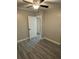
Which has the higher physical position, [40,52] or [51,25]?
[51,25]

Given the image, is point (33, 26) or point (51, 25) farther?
point (33, 26)

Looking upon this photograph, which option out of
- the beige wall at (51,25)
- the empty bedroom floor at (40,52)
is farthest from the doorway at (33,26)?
the empty bedroom floor at (40,52)

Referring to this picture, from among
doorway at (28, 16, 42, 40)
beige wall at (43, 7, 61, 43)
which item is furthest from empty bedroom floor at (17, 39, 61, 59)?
doorway at (28, 16, 42, 40)

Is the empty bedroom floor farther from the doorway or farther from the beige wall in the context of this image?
the doorway

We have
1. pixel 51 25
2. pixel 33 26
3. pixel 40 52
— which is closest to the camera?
pixel 40 52

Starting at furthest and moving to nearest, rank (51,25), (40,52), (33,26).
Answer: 1. (33,26)
2. (51,25)
3. (40,52)

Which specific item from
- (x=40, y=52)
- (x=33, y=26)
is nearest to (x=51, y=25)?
(x=33, y=26)

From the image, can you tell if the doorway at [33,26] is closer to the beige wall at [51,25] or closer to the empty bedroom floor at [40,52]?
the beige wall at [51,25]

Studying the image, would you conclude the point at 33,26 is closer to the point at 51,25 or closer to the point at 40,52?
the point at 51,25
